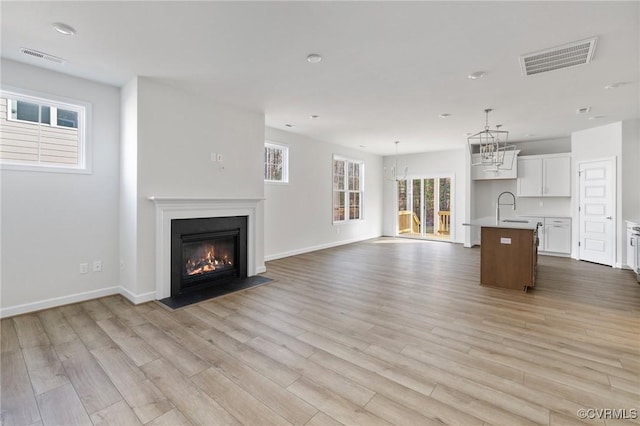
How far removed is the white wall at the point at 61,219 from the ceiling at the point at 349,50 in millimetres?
256

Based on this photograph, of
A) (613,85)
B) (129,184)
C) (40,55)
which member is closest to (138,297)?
(129,184)

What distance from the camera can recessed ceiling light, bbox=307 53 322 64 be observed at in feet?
9.81

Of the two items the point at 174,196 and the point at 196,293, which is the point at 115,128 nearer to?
the point at 174,196

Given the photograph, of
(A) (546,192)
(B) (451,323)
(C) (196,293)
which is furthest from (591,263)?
(C) (196,293)

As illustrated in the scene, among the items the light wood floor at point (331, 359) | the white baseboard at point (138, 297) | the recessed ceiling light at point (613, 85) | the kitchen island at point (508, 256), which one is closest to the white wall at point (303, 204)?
the light wood floor at point (331, 359)

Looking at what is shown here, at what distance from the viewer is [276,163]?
6.43 meters

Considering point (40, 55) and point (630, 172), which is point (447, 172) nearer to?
point (630, 172)

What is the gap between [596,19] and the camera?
2.37 metres

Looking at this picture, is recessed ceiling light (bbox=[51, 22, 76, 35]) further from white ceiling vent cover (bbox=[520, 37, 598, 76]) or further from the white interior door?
the white interior door

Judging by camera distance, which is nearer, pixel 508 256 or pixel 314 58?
pixel 314 58

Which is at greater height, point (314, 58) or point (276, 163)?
point (314, 58)

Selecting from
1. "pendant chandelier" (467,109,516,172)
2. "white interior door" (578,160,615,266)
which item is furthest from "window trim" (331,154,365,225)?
"white interior door" (578,160,615,266)

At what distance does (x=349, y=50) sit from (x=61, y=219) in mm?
3842

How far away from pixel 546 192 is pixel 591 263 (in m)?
1.85
